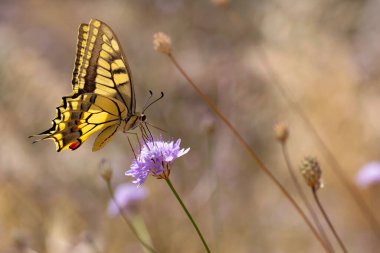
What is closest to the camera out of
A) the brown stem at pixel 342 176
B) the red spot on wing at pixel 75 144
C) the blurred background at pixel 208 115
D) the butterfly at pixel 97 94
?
the red spot on wing at pixel 75 144

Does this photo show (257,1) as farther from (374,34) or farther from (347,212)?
(347,212)

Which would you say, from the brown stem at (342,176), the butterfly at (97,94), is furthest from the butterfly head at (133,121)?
the brown stem at (342,176)

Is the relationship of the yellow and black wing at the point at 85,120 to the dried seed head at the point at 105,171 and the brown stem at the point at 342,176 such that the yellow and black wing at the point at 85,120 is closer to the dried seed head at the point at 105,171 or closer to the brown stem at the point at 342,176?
the dried seed head at the point at 105,171

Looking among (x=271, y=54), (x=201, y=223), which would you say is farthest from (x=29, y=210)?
(x=271, y=54)

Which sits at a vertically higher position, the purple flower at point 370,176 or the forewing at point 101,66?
the forewing at point 101,66

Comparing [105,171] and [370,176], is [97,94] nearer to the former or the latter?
[105,171]

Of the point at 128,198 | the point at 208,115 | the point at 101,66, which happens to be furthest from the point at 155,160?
the point at 208,115

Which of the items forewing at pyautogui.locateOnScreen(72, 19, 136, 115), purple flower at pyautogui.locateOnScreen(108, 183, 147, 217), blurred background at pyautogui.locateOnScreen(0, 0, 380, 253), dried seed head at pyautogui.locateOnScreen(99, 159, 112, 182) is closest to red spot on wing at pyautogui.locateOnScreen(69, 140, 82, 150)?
dried seed head at pyautogui.locateOnScreen(99, 159, 112, 182)

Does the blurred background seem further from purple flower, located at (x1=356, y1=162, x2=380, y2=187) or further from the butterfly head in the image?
the butterfly head
